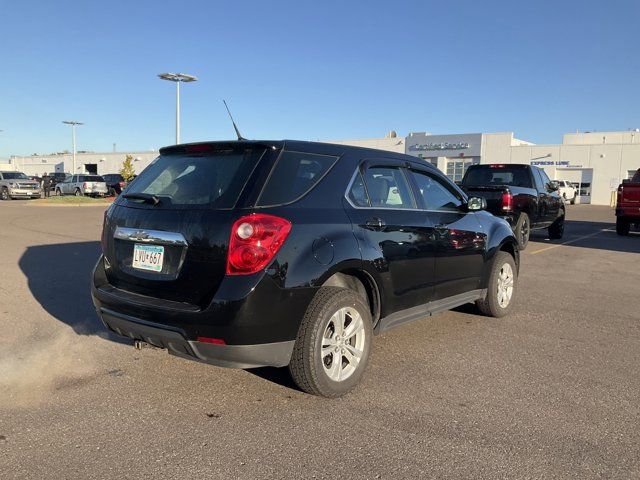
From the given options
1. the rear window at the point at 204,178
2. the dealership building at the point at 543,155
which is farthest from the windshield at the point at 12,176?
the rear window at the point at 204,178

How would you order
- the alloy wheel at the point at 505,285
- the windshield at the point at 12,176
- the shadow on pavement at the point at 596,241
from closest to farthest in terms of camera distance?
the alloy wheel at the point at 505,285
the shadow on pavement at the point at 596,241
the windshield at the point at 12,176

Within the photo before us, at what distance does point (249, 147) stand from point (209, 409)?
5.79ft

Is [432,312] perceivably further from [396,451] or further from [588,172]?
[588,172]

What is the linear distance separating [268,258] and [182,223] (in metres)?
0.63

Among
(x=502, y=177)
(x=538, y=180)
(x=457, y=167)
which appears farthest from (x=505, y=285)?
(x=457, y=167)

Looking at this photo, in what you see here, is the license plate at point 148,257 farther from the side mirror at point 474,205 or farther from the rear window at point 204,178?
the side mirror at point 474,205

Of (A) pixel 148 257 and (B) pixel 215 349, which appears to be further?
(A) pixel 148 257

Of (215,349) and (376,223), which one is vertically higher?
(376,223)

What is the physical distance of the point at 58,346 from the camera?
4656 mm

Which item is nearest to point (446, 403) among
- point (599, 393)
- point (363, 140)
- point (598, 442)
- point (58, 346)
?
point (598, 442)

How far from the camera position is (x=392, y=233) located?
407 centimetres

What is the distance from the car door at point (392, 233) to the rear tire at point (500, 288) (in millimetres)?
1360

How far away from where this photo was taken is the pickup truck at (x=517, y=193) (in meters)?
10.9

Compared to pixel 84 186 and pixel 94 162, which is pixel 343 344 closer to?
pixel 84 186
